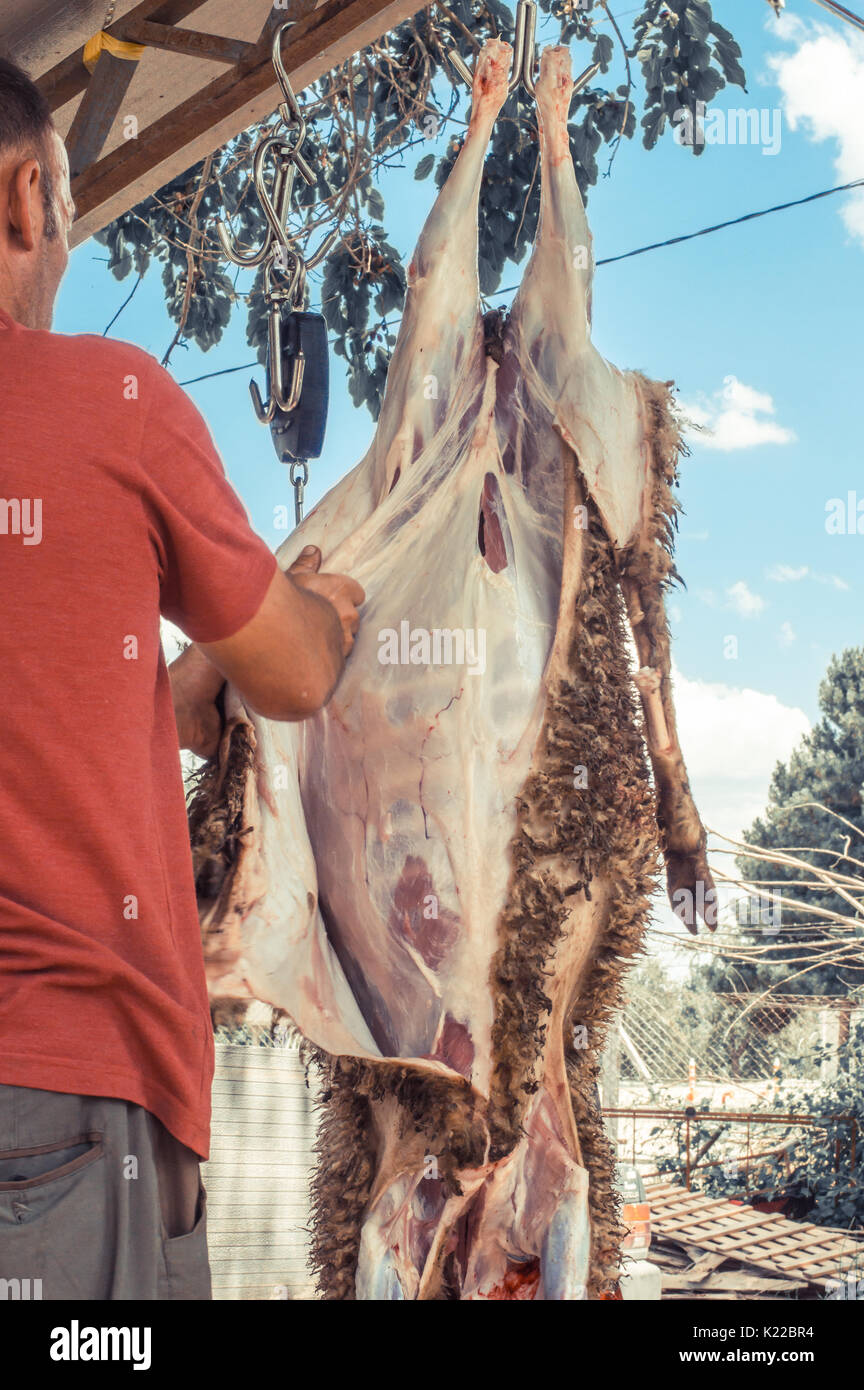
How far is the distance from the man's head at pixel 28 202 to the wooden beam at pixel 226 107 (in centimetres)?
82

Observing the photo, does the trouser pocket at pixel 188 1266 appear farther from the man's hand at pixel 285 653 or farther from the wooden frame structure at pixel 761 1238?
the wooden frame structure at pixel 761 1238

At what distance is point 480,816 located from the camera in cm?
160

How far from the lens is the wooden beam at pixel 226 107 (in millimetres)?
1854

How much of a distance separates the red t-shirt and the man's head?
87 mm

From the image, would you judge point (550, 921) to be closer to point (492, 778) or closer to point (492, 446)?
point (492, 778)

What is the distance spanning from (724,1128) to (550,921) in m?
7.63

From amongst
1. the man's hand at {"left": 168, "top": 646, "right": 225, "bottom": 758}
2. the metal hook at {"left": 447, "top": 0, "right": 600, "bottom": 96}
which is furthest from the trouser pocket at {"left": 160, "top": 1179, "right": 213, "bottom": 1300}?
the metal hook at {"left": 447, "top": 0, "right": 600, "bottom": 96}

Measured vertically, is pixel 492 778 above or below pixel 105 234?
below

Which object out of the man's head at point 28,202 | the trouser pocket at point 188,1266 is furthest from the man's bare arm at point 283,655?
the trouser pocket at point 188,1266

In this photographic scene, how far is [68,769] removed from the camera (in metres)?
1.05

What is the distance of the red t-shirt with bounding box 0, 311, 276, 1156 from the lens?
1027mm

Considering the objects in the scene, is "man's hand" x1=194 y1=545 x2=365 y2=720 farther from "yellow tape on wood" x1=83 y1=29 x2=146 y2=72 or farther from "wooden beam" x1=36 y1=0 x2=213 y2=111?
"wooden beam" x1=36 y1=0 x2=213 y2=111

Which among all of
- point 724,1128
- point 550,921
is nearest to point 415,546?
point 550,921

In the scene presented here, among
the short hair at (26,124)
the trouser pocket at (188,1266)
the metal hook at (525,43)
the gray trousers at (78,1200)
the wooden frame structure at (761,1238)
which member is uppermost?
the metal hook at (525,43)
